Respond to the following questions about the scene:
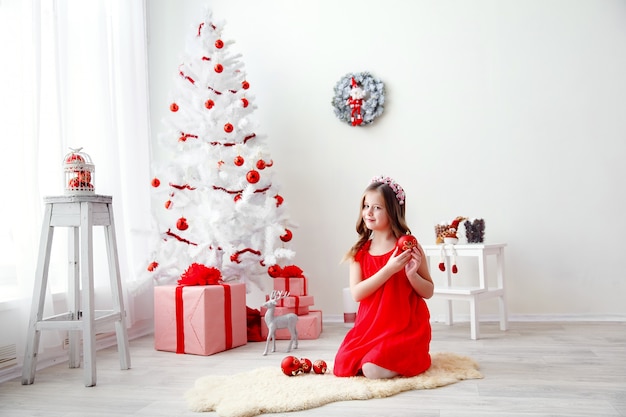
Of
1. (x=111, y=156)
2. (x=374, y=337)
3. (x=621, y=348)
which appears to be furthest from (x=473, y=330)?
(x=111, y=156)

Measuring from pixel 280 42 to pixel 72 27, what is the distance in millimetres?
1422

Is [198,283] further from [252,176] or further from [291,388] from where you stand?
[291,388]

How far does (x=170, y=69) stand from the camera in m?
4.23

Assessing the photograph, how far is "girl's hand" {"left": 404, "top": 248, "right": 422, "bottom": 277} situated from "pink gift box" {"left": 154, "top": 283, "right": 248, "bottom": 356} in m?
1.19

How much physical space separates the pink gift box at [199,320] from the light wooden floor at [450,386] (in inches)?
2.6

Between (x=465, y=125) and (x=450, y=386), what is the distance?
2101 mm

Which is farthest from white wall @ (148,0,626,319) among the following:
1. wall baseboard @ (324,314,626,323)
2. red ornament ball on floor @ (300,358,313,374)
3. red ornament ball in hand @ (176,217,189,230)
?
red ornament ball on floor @ (300,358,313,374)

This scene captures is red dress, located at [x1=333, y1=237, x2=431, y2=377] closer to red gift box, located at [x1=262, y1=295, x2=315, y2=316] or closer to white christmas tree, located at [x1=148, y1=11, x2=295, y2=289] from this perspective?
red gift box, located at [x1=262, y1=295, x2=315, y2=316]

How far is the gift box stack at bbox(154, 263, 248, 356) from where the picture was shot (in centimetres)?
299

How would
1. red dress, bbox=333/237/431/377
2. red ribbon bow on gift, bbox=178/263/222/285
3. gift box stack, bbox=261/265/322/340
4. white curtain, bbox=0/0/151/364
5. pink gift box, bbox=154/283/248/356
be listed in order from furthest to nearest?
gift box stack, bbox=261/265/322/340
red ribbon bow on gift, bbox=178/263/222/285
pink gift box, bbox=154/283/248/356
white curtain, bbox=0/0/151/364
red dress, bbox=333/237/431/377

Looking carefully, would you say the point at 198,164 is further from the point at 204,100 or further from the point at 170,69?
the point at 170,69

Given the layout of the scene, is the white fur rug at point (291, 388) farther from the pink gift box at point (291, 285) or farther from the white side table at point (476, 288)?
the pink gift box at point (291, 285)

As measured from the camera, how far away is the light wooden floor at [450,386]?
6.24 ft

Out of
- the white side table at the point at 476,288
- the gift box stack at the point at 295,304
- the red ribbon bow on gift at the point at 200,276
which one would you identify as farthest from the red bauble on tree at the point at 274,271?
the white side table at the point at 476,288
